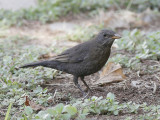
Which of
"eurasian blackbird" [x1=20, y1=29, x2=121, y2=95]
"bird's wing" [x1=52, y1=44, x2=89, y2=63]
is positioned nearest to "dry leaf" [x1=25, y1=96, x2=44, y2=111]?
"eurasian blackbird" [x1=20, y1=29, x2=121, y2=95]

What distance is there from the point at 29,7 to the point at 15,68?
4466mm

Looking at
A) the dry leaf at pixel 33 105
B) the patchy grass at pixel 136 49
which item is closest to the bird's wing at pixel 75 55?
the patchy grass at pixel 136 49

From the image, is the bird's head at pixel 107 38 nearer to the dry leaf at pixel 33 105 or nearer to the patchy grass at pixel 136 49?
the patchy grass at pixel 136 49

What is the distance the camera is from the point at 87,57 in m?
5.22

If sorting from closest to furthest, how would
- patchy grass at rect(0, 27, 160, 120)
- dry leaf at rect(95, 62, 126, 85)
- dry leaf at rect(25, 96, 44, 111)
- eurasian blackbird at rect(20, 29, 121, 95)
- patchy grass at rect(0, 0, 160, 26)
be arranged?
1. patchy grass at rect(0, 27, 160, 120)
2. dry leaf at rect(25, 96, 44, 111)
3. eurasian blackbird at rect(20, 29, 121, 95)
4. dry leaf at rect(95, 62, 126, 85)
5. patchy grass at rect(0, 0, 160, 26)

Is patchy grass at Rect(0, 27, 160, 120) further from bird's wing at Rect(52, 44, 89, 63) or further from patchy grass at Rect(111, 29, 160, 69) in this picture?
bird's wing at Rect(52, 44, 89, 63)

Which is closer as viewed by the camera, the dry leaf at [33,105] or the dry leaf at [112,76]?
the dry leaf at [33,105]

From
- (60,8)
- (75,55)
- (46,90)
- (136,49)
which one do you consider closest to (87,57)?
(75,55)

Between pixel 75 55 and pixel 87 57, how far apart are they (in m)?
0.27

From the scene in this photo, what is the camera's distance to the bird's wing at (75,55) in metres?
5.33

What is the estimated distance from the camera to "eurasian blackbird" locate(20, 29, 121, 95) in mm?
5152

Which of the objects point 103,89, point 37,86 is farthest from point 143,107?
point 37,86

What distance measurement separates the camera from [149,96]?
15.9 feet

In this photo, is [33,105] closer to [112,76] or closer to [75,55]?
[75,55]
